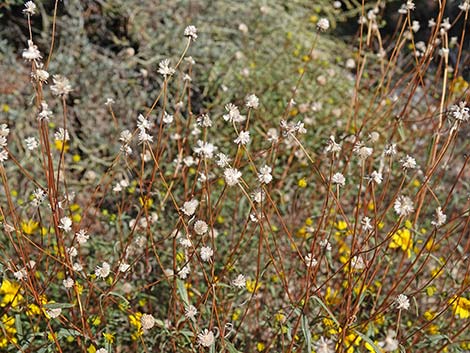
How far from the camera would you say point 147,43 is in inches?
116

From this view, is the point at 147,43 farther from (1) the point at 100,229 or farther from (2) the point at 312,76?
(1) the point at 100,229

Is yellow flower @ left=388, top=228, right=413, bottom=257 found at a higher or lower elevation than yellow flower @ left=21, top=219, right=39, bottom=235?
higher

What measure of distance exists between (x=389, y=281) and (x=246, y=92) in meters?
1.08

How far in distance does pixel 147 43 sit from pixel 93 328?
1703 mm

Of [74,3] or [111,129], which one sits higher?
[74,3]

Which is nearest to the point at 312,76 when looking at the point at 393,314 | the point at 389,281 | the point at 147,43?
the point at 147,43

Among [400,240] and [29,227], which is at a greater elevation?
[400,240]

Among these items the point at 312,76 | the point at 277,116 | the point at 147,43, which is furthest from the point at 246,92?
the point at 147,43

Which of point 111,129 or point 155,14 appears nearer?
point 111,129

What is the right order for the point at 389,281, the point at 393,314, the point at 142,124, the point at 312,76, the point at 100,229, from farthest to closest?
the point at 312,76, the point at 100,229, the point at 389,281, the point at 393,314, the point at 142,124

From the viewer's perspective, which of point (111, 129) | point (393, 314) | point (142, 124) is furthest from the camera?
point (111, 129)

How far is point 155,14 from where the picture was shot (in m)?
3.08

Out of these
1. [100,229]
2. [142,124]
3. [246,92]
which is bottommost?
[100,229]

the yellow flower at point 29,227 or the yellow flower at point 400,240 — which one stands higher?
the yellow flower at point 400,240
